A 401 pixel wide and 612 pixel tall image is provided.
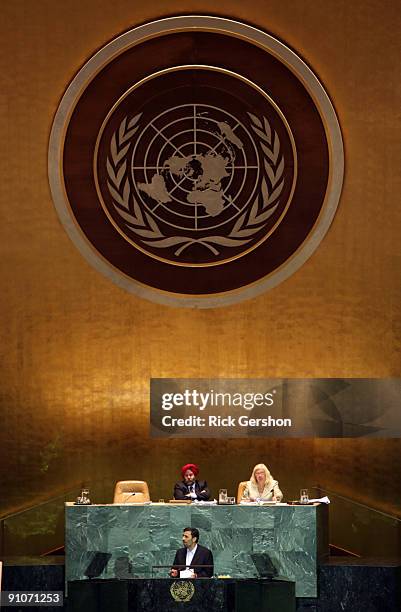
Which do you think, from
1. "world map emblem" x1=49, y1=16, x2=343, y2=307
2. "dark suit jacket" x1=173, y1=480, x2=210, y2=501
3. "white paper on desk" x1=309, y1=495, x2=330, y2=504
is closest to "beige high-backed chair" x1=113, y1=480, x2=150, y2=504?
"dark suit jacket" x1=173, y1=480, x2=210, y2=501

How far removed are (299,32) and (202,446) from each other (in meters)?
4.25

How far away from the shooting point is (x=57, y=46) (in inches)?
489

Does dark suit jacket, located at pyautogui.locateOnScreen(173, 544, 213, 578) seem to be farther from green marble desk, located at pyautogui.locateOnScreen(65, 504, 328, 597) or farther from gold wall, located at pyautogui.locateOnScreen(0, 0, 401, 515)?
gold wall, located at pyautogui.locateOnScreen(0, 0, 401, 515)

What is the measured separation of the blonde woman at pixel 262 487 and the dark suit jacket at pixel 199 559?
0.91 m

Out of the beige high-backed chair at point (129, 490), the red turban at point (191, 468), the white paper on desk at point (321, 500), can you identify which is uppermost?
the red turban at point (191, 468)

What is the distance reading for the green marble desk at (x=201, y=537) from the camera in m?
10.5

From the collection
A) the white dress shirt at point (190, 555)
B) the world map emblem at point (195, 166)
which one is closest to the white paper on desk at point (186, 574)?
the white dress shirt at point (190, 555)

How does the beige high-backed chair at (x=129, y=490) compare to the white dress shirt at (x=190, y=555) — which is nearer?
the white dress shirt at (x=190, y=555)

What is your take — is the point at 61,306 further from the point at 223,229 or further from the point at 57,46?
the point at 57,46

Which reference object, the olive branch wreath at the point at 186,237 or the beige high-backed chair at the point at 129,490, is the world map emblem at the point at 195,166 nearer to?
the olive branch wreath at the point at 186,237

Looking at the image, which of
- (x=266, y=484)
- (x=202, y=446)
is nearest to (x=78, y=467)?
(x=202, y=446)

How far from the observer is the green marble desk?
34.6 ft

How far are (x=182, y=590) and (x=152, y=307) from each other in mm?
3669

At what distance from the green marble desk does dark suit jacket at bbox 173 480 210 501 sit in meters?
0.52
